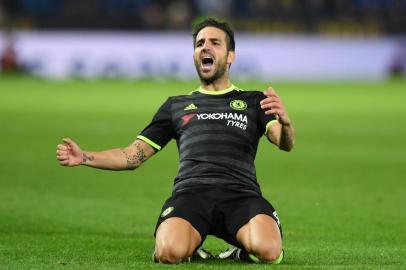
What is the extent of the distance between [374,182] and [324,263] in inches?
215

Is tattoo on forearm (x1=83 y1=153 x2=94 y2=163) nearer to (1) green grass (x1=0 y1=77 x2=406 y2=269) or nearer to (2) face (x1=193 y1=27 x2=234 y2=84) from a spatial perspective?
(1) green grass (x1=0 y1=77 x2=406 y2=269)

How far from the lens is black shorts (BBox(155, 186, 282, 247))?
24.6 feet

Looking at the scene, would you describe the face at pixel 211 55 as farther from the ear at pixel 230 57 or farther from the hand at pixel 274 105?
the hand at pixel 274 105

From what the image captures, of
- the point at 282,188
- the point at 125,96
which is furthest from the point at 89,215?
the point at 125,96

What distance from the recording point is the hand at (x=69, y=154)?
23.6ft

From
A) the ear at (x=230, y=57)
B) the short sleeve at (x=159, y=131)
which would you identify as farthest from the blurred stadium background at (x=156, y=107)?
the ear at (x=230, y=57)

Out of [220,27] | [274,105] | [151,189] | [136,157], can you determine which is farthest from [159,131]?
[151,189]

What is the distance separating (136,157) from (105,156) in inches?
11.5

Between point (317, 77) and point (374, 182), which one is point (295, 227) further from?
point (317, 77)

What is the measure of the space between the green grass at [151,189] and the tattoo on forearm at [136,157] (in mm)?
643

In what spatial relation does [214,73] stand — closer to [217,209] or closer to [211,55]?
[211,55]

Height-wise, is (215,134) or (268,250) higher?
(215,134)

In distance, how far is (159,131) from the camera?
26.2ft

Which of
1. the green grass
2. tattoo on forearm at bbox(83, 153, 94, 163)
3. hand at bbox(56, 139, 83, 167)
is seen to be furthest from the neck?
the green grass
